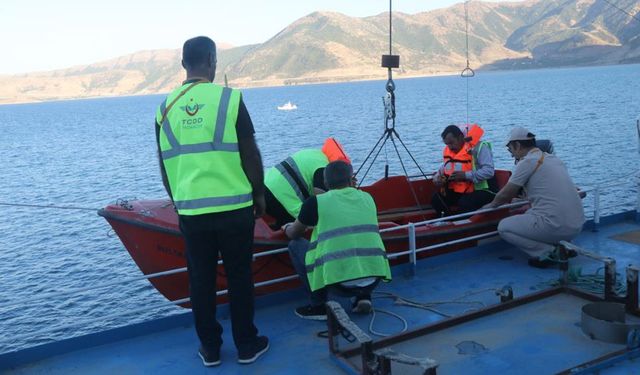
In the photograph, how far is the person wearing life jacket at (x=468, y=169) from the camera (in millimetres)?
6898

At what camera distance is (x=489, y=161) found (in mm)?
6918

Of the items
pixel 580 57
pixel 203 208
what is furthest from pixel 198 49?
pixel 580 57

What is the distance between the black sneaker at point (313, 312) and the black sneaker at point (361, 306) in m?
0.25

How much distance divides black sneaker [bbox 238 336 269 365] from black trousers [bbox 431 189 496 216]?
11.8ft

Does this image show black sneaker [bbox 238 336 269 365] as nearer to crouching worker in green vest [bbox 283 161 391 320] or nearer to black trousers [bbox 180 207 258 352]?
black trousers [bbox 180 207 258 352]

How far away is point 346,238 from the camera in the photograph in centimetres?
422

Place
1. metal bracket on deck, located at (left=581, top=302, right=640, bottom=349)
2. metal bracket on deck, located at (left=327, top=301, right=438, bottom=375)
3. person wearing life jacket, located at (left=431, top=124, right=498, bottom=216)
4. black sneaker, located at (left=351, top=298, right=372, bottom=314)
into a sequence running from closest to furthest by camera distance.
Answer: metal bracket on deck, located at (left=327, top=301, right=438, bottom=375) → metal bracket on deck, located at (left=581, top=302, right=640, bottom=349) → black sneaker, located at (left=351, top=298, right=372, bottom=314) → person wearing life jacket, located at (left=431, top=124, right=498, bottom=216)

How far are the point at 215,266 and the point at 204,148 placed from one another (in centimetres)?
80

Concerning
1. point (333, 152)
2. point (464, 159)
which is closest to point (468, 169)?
A: point (464, 159)

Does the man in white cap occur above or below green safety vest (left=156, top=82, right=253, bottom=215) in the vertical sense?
below

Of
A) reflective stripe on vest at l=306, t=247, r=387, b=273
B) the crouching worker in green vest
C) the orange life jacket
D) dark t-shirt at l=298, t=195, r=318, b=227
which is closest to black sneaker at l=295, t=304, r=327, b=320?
the crouching worker in green vest

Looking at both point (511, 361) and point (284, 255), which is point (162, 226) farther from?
point (511, 361)

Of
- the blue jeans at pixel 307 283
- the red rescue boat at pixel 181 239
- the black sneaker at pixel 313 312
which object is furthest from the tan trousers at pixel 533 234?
the black sneaker at pixel 313 312

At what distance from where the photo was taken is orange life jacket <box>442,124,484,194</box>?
7.04 m
